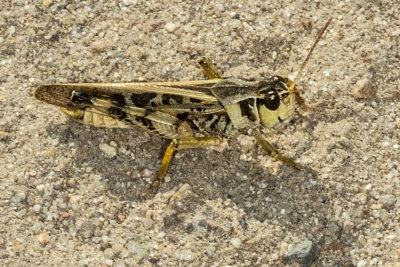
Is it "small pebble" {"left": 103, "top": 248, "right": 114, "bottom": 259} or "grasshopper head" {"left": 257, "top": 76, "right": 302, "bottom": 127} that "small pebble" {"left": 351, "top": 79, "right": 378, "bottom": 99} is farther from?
"small pebble" {"left": 103, "top": 248, "right": 114, "bottom": 259}

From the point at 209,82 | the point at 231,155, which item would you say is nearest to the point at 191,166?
the point at 231,155

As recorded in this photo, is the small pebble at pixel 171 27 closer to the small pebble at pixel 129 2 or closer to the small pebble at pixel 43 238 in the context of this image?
the small pebble at pixel 129 2

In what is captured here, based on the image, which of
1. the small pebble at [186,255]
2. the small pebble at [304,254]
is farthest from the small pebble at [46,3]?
the small pebble at [304,254]

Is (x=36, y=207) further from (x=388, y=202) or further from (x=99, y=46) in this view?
(x=388, y=202)

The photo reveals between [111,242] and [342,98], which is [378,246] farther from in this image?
[111,242]

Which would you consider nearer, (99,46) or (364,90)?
(364,90)

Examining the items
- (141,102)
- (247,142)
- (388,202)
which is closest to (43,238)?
(141,102)

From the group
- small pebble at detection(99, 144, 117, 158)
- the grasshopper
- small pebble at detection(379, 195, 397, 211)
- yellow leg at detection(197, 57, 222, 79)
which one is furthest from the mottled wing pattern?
small pebble at detection(379, 195, 397, 211)
